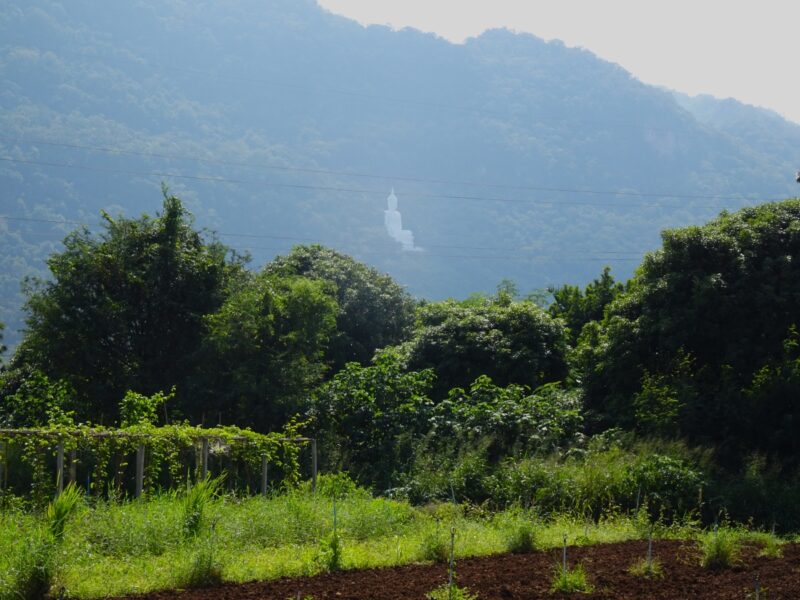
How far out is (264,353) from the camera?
886 inches

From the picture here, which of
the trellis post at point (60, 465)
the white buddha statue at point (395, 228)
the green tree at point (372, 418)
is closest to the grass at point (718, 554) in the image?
the trellis post at point (60, 465)

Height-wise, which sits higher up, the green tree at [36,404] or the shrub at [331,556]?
the green tree at [36,404]

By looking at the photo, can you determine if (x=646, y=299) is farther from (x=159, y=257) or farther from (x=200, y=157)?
(x=200, y=157)

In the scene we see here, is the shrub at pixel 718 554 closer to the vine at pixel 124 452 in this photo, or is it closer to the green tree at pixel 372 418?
the vine at pixel 124 452

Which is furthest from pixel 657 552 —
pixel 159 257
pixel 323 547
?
pixel 159 257

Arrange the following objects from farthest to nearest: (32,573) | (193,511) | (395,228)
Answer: (395,228) → (193,511) → (32,573)

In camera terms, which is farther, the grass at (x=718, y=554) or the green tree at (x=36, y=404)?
the green tree at (x=36, y=404)

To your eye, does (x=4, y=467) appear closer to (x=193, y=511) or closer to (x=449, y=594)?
(x=193, y=511)

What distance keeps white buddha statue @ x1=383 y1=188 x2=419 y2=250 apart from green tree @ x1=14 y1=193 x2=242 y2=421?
117217mm

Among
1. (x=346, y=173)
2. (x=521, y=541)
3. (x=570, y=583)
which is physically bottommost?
(x=521, y=541)

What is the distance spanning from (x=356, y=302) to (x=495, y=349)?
803 cm

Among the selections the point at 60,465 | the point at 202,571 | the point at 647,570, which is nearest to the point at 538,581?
the point at 647,570

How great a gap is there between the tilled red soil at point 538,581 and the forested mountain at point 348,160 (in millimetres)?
88687

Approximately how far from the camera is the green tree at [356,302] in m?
29.3
